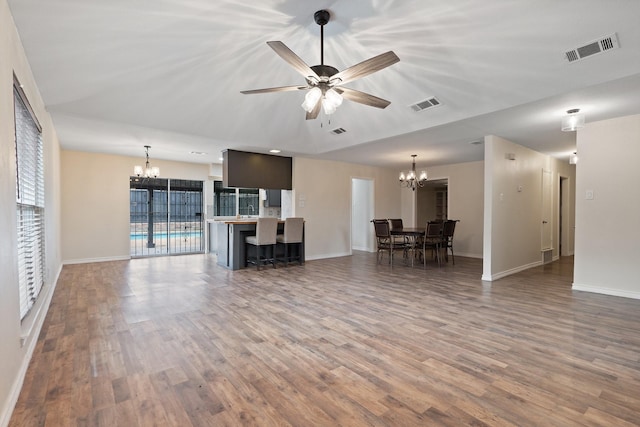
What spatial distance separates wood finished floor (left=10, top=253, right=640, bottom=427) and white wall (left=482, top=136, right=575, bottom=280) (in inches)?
35.4

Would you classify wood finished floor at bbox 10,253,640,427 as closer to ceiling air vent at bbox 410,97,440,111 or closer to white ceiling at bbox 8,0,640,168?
white ceiling at bbox 8,0,640,168

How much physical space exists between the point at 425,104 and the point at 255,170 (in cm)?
372

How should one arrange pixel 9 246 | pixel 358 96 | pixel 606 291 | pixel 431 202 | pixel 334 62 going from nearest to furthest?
1. pixel 9 246
2. pixel 358 96
3. pixel 334 62
4. pixel 606 291
5. pixel 431 202

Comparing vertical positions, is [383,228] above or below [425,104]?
below

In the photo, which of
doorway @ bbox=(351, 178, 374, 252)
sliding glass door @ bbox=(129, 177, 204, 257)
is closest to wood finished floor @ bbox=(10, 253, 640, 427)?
sliding glass door @ bbox=(129, 177, 204, 257)

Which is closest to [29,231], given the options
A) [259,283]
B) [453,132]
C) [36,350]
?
[36,350]

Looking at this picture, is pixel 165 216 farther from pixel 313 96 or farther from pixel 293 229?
pixel 313 96

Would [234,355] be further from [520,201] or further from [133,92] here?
[520,201]

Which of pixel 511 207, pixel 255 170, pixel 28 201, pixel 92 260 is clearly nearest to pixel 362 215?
pixel 255 170

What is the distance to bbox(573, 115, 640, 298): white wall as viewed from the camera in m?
4.02

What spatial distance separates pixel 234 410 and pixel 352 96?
253cm

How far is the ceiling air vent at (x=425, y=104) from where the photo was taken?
3872mm

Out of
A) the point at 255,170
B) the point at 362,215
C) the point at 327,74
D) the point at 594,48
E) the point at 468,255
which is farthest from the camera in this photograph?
the point at 362,215

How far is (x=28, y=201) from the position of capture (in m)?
2.82
